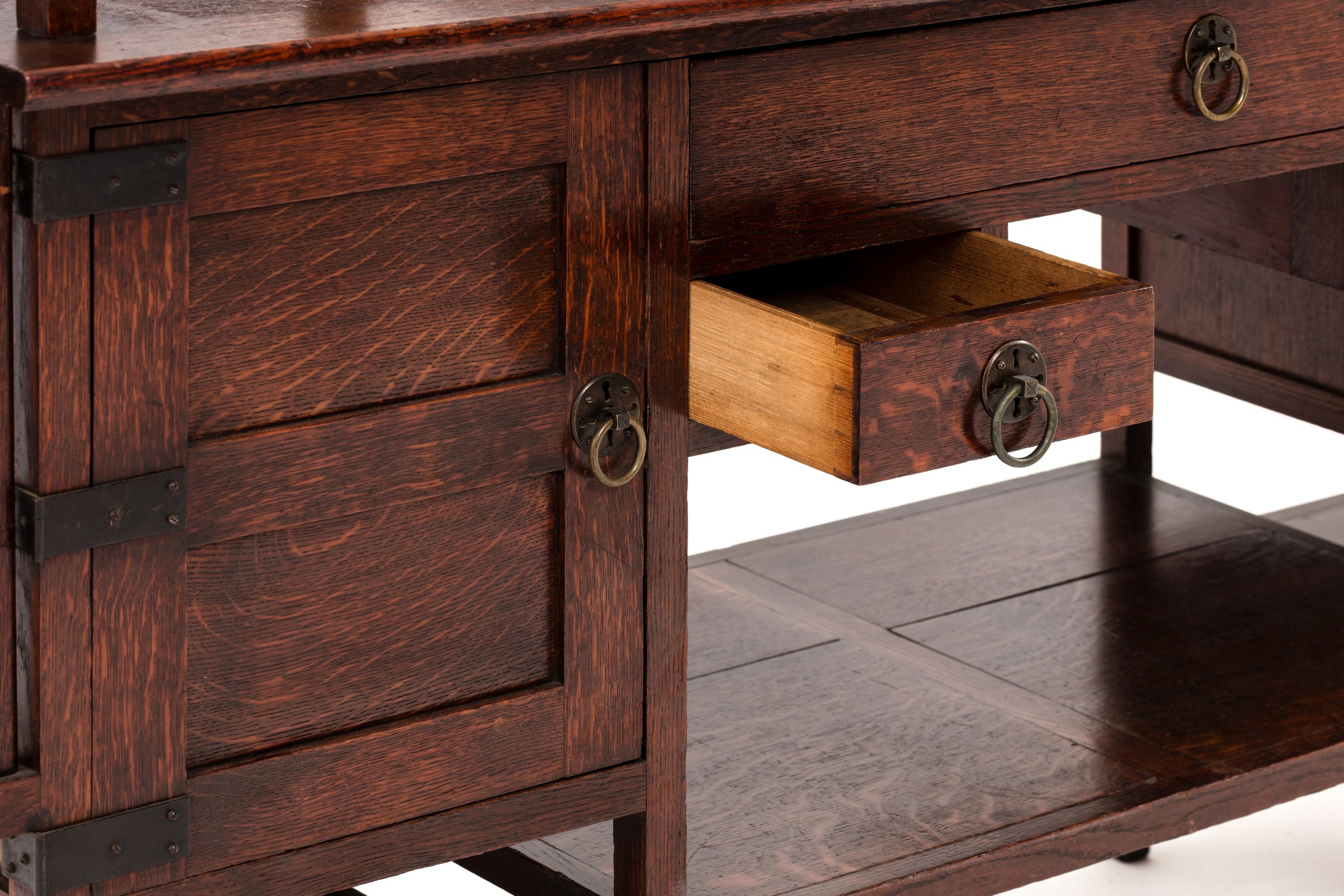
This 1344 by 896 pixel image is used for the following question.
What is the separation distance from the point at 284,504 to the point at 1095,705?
104cm

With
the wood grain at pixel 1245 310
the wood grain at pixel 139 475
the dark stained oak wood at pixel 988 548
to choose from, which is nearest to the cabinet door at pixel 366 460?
the wood grain at pixel 139 475

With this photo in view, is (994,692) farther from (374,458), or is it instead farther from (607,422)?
(374,458)

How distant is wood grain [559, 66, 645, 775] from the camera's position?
149 cm

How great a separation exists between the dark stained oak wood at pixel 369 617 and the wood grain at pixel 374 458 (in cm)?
2

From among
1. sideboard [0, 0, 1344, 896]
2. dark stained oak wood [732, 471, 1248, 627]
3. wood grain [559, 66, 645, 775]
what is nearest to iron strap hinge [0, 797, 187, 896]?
sideboard [0, 0, 1344, 896]

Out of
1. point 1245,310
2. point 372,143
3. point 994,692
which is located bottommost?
point 994,692

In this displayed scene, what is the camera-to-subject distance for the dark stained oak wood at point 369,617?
1.45 m

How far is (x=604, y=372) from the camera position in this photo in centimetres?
155

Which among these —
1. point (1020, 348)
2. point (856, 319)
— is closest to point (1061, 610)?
point (856, 319)

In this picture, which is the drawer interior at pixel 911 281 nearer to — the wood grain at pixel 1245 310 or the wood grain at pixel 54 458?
the wood grain at pixel 54 458

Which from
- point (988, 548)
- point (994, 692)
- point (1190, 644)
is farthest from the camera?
point (988, 548)

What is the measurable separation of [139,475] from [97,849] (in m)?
0.24

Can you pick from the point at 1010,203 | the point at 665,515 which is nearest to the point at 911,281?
the point at 1010,203

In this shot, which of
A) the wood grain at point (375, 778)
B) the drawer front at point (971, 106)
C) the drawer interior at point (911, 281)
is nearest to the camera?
the wood grain at point (375, 778)
